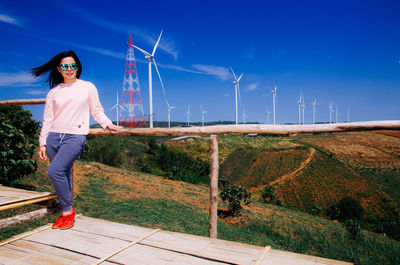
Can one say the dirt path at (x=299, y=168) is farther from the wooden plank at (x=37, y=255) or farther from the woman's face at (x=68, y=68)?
the wooden plank at (x=37, y=255)

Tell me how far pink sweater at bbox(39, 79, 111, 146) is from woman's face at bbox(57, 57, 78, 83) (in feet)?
0.27

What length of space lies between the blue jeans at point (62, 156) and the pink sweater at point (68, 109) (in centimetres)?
7

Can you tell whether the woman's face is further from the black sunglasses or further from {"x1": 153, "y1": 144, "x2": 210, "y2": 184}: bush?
{"x1": 153, "y1": 144, "x2": 210, "y2": 184}: bush

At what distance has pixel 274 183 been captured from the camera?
2196 inches

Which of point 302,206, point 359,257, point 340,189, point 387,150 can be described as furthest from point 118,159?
point 387,150

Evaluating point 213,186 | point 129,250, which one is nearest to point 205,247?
point 129,250

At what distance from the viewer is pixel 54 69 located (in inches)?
124

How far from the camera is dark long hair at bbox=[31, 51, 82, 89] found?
3075mm

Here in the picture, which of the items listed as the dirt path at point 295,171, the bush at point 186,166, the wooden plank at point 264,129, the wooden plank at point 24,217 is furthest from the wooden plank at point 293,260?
the dirt path at point 295,171

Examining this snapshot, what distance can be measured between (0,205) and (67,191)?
27.4 inches

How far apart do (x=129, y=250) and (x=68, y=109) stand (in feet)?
5.27

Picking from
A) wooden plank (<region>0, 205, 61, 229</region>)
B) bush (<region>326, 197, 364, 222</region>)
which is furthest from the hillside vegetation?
wooden plank (<region>0, 205, 61, 229</region>)

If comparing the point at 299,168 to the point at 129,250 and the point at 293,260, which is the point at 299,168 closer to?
the point at 293,260

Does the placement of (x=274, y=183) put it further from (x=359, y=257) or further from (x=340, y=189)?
(x=359, y=257)
